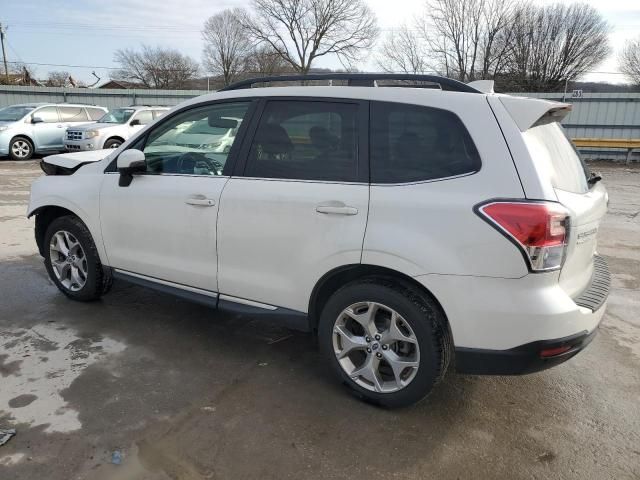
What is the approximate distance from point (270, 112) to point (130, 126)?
12.9m

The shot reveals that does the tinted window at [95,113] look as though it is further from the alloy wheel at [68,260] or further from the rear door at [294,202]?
the rear door at [294,202]

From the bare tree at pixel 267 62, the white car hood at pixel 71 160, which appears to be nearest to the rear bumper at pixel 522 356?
the white car hood at pixel 71 160

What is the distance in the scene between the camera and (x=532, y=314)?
2.43 metres

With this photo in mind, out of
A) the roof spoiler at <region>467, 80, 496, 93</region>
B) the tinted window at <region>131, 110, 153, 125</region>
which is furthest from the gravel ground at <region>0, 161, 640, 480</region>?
the tinted window at <region>131, 110, 153, 125</region>

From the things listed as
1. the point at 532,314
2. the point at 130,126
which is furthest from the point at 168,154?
the point at 130,126

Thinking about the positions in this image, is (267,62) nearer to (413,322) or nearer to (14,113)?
(14,113)

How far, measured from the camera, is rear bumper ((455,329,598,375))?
2.48 m

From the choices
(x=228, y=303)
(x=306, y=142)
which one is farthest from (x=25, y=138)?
(x=306, y=142)

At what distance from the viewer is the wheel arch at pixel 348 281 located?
2.70 meters

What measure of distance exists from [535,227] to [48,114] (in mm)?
16263

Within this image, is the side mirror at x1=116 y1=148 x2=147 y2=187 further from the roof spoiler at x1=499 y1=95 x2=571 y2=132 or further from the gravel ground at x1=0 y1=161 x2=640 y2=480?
the roof spoiler at x1=499 y1=95 x2=571 y2=132

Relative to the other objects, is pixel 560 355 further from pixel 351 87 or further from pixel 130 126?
pixel 130 126

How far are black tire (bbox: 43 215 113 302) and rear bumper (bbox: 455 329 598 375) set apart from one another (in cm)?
292

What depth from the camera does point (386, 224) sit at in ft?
8.82
